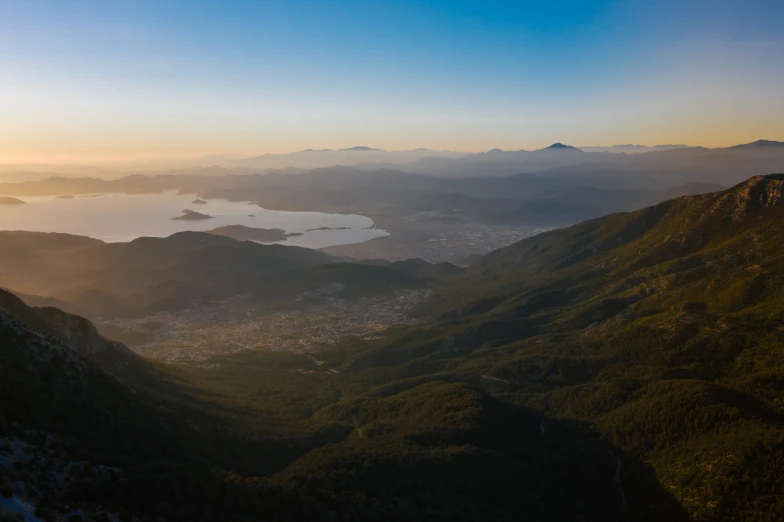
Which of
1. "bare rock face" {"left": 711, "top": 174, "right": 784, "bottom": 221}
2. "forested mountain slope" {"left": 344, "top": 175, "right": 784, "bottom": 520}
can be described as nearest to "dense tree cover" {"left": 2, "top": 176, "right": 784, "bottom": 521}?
"forested mountain slope" {"left": 344, "top": 175, "right": 784, "bottom": 520}

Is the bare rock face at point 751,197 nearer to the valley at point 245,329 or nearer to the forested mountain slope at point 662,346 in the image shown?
the forested mountain slope at point 662,346

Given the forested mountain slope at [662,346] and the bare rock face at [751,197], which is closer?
the forested mountain slope at [662,346]

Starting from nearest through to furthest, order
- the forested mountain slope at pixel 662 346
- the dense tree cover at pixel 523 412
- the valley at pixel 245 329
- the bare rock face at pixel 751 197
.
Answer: the dense tree cover at pixel 523 412 < the forested mountain slope at pixel 662 346 < the bare rock face at pixel 751 197 < the valley at pixel 245 329

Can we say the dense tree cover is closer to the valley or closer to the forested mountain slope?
the forested mountain slope

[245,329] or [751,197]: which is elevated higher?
[751,197]

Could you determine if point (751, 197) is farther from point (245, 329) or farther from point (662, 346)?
point (245, 329)

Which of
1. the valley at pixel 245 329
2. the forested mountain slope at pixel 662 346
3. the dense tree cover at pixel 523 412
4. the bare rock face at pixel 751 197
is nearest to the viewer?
the dense tree cover at pixel 523 412

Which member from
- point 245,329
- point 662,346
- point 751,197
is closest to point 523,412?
point 662,346

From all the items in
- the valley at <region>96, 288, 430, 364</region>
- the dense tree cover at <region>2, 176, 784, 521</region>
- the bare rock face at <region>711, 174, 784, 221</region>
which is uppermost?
the bare rock face at <region>711, 174, 784, 221</region>

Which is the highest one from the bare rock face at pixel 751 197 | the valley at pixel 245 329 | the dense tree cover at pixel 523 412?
the bare rock face at pixel 751 197

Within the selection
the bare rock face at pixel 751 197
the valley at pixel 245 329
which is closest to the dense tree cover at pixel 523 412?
the bare rock face at pixel 751 197

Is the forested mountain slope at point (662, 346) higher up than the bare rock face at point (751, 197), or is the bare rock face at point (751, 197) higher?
the bare rock face at point (751, 197)

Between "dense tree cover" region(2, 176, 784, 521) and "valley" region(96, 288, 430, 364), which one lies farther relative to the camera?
"valley" region(96, 288, 430, 364)

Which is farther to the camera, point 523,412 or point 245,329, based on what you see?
point 245,329
